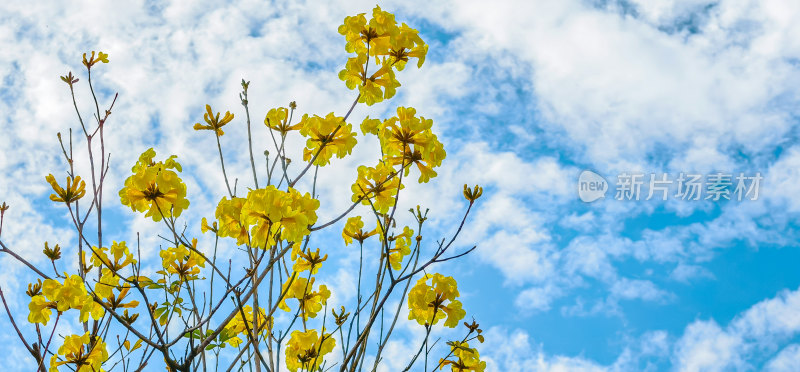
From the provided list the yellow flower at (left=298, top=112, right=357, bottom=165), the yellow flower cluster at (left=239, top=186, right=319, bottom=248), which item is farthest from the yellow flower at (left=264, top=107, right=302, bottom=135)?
the yellow flower cluster at (left=239, top=186, right=319, bottom=248)

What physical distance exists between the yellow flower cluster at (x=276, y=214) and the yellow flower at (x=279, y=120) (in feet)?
2.50

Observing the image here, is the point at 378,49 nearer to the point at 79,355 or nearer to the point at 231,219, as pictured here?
the point at 231,219

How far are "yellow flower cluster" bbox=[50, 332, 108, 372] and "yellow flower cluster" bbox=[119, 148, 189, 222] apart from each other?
2.60 feet

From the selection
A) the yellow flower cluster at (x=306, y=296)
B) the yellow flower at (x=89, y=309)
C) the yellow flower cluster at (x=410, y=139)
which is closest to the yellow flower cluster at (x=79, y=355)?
the yellow flower at (x=89, y=309)

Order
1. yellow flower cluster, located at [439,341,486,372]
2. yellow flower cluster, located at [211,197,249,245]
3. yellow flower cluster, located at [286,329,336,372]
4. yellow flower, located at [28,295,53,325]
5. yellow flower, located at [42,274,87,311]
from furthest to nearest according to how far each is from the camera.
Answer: yellow flower cluster, located at [439,341,486,372]
yellow flower cluster, located at [286,329,336,372]
yellow flower, located at [28,295,53,325]
yellow flower, located at [42,274,87,311]
yellow flower cluster, located at [211,197,249,245]

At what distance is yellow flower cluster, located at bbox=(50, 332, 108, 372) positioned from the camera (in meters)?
2.33

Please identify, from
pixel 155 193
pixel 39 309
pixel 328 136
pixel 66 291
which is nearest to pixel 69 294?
pixel 66 291

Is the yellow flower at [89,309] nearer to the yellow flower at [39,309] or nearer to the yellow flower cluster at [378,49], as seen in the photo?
the yellow flower at [39,309]

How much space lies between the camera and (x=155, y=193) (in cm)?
188

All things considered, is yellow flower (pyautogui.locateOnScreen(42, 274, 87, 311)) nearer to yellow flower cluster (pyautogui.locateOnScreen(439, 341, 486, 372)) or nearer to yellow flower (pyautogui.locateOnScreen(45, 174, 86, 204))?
yellow flower (pyautogui.locateOnScreen(45, 174, 86, 204))

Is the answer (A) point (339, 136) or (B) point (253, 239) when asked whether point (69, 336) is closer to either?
(B) point (253, 239)

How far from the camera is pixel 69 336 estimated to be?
233 cm

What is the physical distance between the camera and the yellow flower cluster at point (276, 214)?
1776 millimetres

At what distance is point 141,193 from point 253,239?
Answer: 1.29 feet
